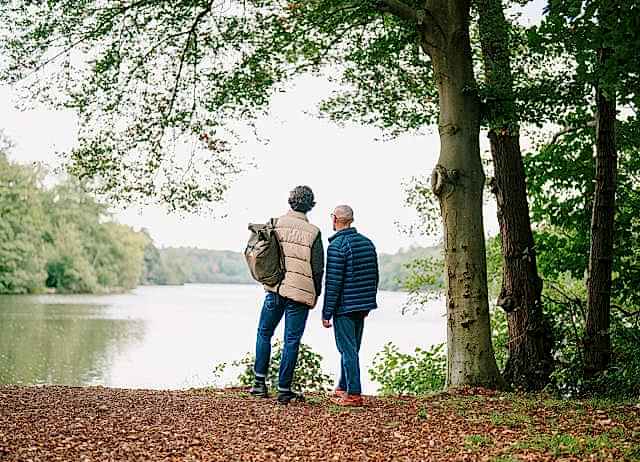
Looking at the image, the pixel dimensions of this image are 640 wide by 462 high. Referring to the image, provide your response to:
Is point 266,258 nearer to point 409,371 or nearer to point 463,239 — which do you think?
point 463,239

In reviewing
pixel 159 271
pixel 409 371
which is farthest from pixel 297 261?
pixel 159 271

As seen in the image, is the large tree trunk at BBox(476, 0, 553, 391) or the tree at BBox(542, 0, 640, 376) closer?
the tree at BBox(542, 0, 640, 376)

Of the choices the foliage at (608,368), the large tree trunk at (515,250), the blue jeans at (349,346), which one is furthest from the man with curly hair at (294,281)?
the large tree trunk at (515,250)

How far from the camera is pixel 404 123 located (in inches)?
474

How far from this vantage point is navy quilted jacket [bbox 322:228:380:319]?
764cm

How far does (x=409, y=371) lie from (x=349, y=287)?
5.68 metres

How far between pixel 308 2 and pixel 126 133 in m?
2.87

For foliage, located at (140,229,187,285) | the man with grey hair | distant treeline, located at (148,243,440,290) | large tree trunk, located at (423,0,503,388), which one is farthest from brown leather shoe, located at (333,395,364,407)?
foliage, located at (140,229,187,285)

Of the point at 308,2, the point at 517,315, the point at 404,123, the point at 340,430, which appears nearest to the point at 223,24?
the point at 308,2

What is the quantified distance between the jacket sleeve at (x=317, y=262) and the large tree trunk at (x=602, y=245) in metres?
3.15

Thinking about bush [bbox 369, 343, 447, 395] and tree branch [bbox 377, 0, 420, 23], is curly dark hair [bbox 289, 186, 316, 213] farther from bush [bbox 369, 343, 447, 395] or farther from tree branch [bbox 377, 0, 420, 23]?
bush [bbox 369, 343, 447, 395]

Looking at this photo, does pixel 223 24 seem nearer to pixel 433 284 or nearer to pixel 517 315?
pixel 517 315

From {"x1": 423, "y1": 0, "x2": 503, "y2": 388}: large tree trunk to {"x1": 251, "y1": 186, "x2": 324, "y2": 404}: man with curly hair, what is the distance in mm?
2098

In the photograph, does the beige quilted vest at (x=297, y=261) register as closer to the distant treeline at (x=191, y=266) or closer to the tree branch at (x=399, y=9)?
the tree branch at (x=399, y=9)
